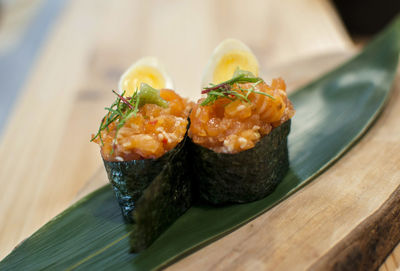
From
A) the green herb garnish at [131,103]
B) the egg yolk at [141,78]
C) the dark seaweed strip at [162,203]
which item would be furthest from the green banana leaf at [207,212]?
the egg yolk at [141,78]

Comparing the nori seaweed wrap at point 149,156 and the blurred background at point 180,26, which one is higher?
the blurred background at point 180,26

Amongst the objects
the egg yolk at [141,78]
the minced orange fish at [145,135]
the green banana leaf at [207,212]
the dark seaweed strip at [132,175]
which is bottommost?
the green banana leaf at [207,212]

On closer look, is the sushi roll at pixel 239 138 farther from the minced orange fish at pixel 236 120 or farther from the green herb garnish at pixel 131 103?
the green herb garnish at pixel 131 103

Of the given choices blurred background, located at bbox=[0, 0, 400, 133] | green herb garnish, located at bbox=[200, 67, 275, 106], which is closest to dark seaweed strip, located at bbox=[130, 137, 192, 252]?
green herb garnish, located at bbox=[200, 67, 275, 106]

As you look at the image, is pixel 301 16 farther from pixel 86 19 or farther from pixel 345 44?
pixel 86 19

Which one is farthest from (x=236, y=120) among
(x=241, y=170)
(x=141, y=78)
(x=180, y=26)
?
(x=180, y=26)

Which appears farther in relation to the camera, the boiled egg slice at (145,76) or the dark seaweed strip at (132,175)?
the boiled egg slice at (145,76)
